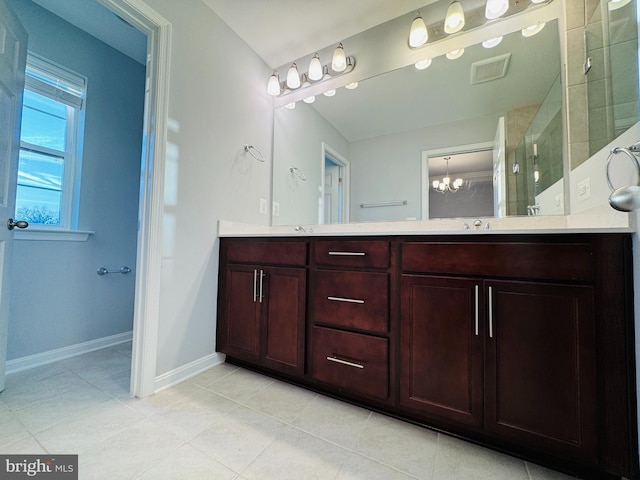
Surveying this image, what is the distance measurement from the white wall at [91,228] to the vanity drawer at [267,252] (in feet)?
3.76

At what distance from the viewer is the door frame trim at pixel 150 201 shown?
4.45ft

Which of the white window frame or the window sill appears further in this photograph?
the white window frame

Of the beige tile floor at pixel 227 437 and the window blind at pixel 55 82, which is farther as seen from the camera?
the window blind at pixel 55 82

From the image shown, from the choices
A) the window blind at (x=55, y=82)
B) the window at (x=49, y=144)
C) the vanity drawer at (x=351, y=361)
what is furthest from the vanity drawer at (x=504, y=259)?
the window blind at (x=55, y=82)

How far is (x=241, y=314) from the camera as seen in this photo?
1.66 meters

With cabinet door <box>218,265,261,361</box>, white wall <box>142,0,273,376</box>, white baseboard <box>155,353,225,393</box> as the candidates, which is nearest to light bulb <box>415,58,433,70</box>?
white wall <box>142,0,273,376</box>

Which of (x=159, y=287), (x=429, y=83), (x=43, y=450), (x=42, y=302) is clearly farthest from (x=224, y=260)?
(x=429, y=83)

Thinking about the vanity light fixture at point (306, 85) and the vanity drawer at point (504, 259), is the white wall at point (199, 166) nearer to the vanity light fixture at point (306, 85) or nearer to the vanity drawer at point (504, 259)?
the vanity light fixture at point (306, 85)

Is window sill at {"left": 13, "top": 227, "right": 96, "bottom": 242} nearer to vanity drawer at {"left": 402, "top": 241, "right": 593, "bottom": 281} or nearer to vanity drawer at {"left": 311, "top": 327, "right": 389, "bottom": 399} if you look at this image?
vanity drawer at {"left": 311, "top": 327, "right": 389, "bottom": 399}

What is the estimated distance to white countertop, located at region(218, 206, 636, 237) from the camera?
88 cm

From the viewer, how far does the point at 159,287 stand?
56.0 inches

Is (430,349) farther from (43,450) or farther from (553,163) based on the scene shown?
(43,450)

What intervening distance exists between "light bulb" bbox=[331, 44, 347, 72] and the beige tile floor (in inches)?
87.2

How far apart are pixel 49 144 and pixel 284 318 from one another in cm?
215
